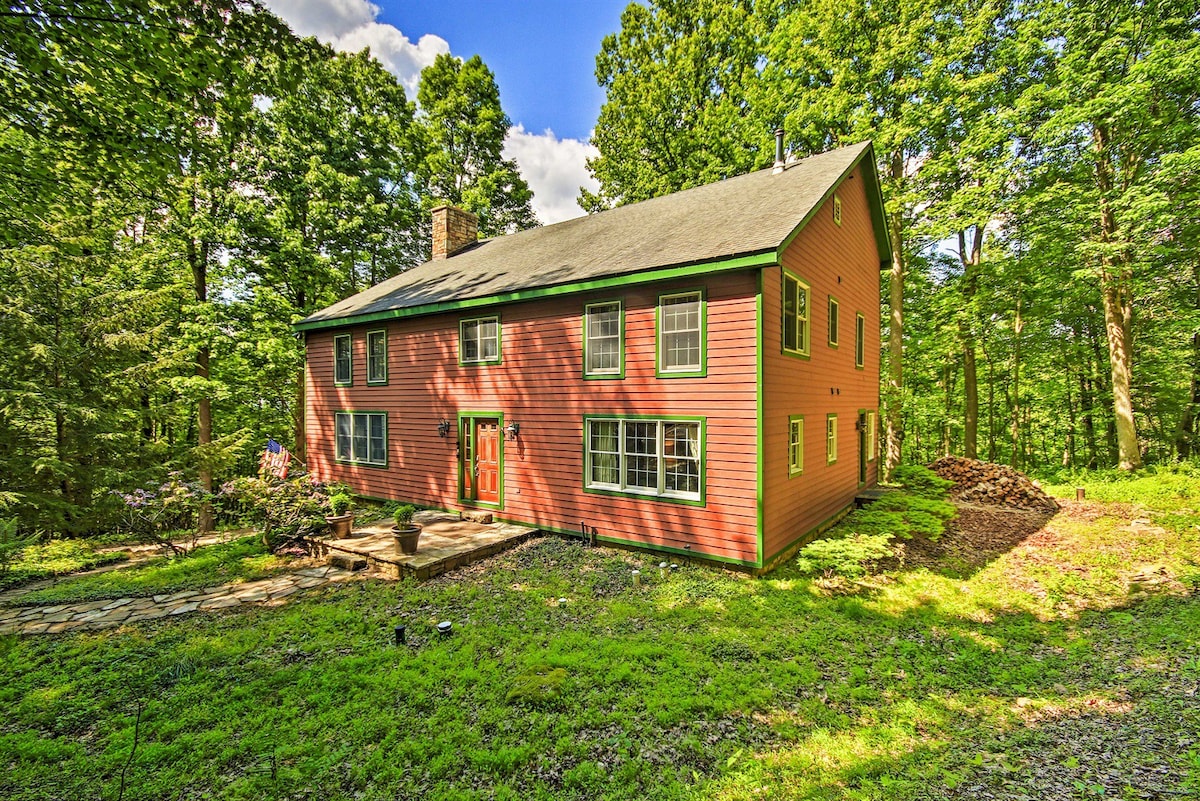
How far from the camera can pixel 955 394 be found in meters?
22.9

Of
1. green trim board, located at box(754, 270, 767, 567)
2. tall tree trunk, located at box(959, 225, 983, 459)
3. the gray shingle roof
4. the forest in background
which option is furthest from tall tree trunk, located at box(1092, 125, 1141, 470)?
green trim board, located at box(754, 270, 767, 567)

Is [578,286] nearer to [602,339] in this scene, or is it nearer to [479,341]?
[602,339]

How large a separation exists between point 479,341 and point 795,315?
6.76m

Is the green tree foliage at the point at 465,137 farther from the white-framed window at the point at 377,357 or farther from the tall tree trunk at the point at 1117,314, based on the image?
the tall tree trunk at the point at 1117,314

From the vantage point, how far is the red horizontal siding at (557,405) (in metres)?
7.68

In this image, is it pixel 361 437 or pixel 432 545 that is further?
pixel 361 437

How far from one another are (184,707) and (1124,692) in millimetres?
8844

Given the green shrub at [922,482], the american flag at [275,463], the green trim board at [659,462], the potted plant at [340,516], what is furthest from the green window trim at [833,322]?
the american flag at [275,463]

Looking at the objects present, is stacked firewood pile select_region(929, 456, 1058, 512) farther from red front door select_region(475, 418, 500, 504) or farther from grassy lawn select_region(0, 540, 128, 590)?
grassy lawn select_region(0, 540, 128, 590)

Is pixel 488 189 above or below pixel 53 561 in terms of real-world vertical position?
above

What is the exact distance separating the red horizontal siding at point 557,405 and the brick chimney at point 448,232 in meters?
4.69

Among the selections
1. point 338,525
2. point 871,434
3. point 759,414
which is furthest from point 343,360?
point 871,434

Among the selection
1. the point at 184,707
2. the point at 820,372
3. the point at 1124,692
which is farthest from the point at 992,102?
the point at 184,707

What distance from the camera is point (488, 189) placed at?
22.4m
